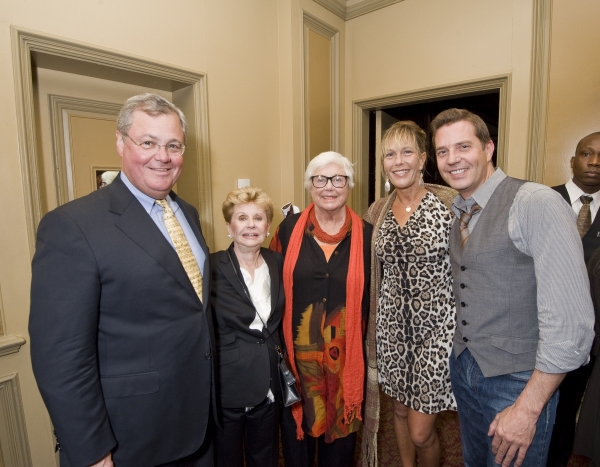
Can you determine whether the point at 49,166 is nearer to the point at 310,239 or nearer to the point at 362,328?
the point at 310,239

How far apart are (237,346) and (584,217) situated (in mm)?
2336

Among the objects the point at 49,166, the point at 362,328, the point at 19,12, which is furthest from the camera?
the point at 49,166

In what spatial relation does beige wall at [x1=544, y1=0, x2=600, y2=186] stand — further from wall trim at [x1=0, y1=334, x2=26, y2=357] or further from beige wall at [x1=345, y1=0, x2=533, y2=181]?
wall trim at [x1=0, y1=334, x2=26, y2=357]

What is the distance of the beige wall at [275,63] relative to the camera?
74.7 inches

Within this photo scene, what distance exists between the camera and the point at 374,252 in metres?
1.88

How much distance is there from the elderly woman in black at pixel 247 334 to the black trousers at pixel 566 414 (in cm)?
174

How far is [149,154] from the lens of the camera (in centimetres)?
115

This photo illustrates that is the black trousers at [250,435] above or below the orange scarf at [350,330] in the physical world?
below

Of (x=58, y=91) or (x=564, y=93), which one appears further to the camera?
(x=564, y=93)

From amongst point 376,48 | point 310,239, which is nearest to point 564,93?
point 376,48

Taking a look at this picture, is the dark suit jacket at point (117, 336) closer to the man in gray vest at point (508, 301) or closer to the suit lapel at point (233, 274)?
the suit lapel at point (233, 274)

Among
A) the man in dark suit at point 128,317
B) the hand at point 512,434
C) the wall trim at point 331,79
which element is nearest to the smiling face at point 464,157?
the hand at point 512,434

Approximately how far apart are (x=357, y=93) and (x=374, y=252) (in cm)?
264

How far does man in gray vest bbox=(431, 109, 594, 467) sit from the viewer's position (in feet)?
3.40
